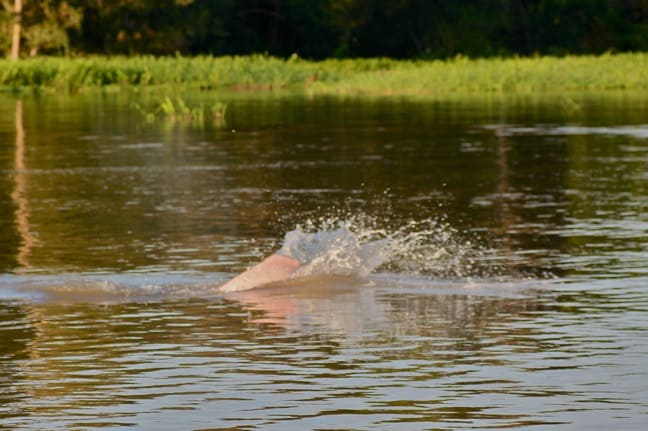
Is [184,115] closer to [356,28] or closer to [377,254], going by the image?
[377,254]

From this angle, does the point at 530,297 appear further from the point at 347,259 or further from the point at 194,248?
the point at 194,248

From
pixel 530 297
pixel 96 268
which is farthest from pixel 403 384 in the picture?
pixel 96 268

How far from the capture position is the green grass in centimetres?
5784

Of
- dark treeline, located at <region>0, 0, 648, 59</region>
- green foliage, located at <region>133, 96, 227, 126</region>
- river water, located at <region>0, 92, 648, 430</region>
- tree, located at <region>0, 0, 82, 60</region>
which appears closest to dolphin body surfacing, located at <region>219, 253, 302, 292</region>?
river water, located at <region>0, 92, 648, 430</region>

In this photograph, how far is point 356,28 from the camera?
318 feet

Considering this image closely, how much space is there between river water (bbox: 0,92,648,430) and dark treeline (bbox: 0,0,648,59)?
61308mm

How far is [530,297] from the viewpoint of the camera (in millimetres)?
12133

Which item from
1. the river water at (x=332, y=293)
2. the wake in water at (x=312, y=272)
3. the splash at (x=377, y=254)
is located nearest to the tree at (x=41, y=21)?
the river water at (x=332, y=293)

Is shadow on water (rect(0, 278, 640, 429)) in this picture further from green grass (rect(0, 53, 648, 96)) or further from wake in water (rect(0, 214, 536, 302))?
green grass (rect(0, 53, 648, 96))

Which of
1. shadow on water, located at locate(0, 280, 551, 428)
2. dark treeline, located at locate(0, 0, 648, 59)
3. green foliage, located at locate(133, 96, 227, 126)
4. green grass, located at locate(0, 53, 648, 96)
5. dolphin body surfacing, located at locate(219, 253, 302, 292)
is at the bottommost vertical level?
shadow on water, located at locate(0, 280, 551, 428)

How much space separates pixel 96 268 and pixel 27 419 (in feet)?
19.5

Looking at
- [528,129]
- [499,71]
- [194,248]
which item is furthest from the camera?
[499,71]

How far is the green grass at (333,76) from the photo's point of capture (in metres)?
57.8

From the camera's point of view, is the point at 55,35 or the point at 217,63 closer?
the point at 217,63
